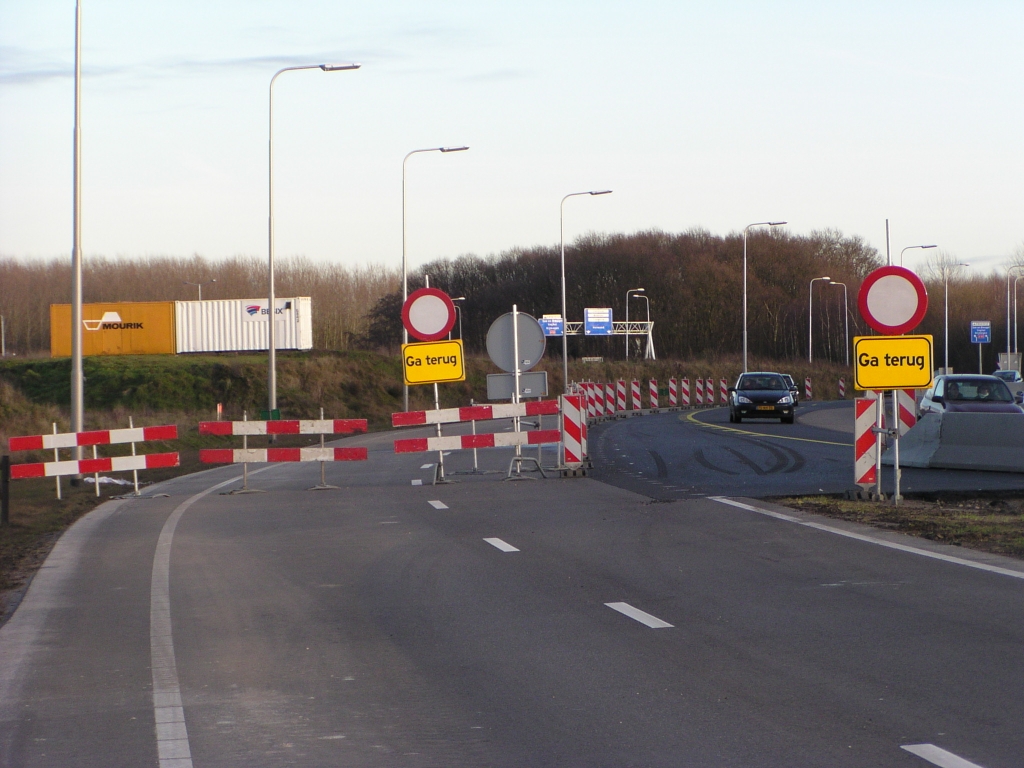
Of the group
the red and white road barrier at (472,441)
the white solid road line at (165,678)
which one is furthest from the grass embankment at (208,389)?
the white solid road line at (165,678)

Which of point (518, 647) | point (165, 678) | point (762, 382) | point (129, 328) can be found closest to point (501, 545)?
point (518, 647)

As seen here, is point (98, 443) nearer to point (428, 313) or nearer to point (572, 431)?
point (428, 313)

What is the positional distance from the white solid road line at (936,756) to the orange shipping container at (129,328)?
214 feet

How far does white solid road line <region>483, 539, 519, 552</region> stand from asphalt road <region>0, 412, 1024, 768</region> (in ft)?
0.21

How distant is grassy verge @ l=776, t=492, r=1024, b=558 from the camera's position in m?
10.7

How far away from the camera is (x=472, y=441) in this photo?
1673 centimetres

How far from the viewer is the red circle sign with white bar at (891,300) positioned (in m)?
13.1

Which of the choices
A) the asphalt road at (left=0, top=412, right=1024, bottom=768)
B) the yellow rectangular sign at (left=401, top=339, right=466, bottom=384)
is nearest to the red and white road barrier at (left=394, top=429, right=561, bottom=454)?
the yellow rectangular sign at (left=401, top=339, right=466, bottom=384)

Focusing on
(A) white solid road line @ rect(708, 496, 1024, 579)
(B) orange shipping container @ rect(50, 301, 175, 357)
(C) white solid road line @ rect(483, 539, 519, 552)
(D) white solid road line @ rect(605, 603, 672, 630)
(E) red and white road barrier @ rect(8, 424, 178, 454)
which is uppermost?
(B) orange shipping container @ rect(50, 301, 175, 357)

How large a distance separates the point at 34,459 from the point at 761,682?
72.7 feet

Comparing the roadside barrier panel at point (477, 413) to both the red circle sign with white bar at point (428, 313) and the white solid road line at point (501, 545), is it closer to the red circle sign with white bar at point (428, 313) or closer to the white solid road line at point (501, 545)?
the red circle sign with white bar at point (428, 313)

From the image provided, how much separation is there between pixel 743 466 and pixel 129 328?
53.6 metres

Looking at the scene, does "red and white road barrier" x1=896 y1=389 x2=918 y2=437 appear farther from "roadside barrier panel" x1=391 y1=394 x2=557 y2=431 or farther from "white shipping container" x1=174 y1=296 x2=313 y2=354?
"white shipping container" x1=174 y1=296 x2=313 y2=354

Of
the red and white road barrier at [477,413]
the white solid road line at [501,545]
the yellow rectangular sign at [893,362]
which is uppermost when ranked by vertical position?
the yellow rectangular sign at [893,362]
